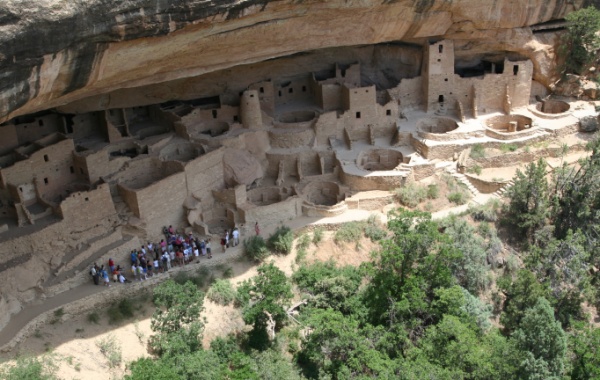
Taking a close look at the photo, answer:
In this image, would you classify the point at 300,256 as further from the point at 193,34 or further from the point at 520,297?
the point at 193,34

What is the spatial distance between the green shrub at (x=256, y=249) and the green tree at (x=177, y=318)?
2.48 m

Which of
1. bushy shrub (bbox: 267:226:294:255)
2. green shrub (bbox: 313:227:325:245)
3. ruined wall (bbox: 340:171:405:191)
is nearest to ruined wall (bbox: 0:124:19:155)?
bushy shrub (bbox: 267:226:294:255)

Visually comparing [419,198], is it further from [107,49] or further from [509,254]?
[107,49]

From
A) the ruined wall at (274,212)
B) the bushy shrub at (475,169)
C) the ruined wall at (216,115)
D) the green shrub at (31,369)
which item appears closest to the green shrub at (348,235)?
the ruined wall at (274,212)

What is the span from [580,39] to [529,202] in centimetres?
589

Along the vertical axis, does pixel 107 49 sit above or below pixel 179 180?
above

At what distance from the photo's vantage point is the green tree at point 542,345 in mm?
14062

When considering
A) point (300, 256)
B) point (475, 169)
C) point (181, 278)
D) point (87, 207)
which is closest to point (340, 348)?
point (300, 256)

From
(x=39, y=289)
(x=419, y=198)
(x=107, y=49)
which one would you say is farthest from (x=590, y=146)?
(x=39, y=289)

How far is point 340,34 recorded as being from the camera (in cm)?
1772

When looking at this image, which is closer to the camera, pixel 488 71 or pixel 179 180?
pixel 179 180

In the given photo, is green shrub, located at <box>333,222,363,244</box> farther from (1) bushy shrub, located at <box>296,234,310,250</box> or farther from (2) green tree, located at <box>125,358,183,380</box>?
(2) green tree, located at <box>125,358,183,380</box>

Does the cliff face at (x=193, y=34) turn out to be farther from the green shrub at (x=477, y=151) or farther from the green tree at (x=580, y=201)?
the green tree at (x=580, y=201)

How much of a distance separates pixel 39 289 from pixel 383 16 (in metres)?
10.5
